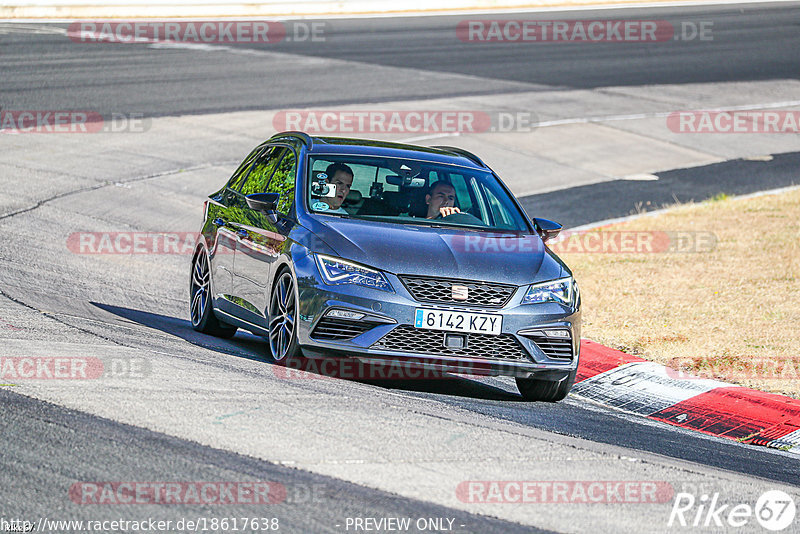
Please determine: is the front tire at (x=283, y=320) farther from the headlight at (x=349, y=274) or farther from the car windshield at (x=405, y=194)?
the car windshield at (x=405, y=194)

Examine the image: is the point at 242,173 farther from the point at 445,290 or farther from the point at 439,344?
the point at 439,344

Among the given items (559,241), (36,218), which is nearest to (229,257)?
(36,218)

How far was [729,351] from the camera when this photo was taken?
1027 cm

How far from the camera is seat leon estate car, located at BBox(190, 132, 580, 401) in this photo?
7.66 meters

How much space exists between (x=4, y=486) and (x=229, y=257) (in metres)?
4.61

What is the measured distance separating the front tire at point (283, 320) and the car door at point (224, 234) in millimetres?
1088

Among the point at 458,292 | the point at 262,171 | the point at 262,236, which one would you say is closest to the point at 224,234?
the point at 262,171

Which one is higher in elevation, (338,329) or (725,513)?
(338,329)

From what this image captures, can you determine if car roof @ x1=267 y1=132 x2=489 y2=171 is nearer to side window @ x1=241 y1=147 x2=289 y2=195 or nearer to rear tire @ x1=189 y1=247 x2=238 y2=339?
side window @ x1=241 y1=147 x2=289 y2=195

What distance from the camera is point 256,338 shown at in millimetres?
10680

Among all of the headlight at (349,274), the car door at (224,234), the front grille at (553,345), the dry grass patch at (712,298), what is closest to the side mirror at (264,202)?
the car door at (224,234)

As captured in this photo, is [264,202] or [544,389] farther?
[264,202]

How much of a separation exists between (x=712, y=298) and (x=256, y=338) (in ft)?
16.0

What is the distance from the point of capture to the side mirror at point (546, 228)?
8.96 m
